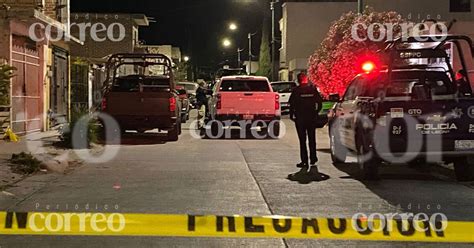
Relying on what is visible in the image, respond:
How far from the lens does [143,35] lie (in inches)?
2635

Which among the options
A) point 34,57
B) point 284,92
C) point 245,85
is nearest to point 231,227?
point 245,85

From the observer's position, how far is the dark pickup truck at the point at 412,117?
10477mm

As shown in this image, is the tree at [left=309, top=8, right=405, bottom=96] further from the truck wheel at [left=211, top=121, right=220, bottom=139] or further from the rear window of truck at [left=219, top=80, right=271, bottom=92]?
the truck wheel at [left=211, top=121, right=220, bottom=139]

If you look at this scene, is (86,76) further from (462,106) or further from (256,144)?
(462,106)

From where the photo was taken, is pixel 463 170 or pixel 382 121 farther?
pixel 463 170

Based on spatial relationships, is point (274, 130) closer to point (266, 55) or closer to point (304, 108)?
point (304, 108)

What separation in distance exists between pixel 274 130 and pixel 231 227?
13377 mm

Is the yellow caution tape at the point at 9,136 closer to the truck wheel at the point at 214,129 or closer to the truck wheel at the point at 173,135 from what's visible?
the truck wheel at the point at 173,135

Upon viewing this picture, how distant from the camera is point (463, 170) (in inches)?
451

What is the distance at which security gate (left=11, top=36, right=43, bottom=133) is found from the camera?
753 inches

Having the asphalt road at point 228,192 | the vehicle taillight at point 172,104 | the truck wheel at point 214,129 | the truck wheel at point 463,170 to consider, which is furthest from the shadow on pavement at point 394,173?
the truck wheel at point 214,129

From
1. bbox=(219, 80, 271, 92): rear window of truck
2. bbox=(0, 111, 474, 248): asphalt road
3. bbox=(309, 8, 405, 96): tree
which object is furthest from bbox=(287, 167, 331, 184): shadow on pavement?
bbox=(309, 8, 405, 96): tree

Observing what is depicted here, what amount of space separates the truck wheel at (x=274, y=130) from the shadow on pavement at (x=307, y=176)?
28.1 feet

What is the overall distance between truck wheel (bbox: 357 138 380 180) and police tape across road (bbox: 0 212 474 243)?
2926 mm
